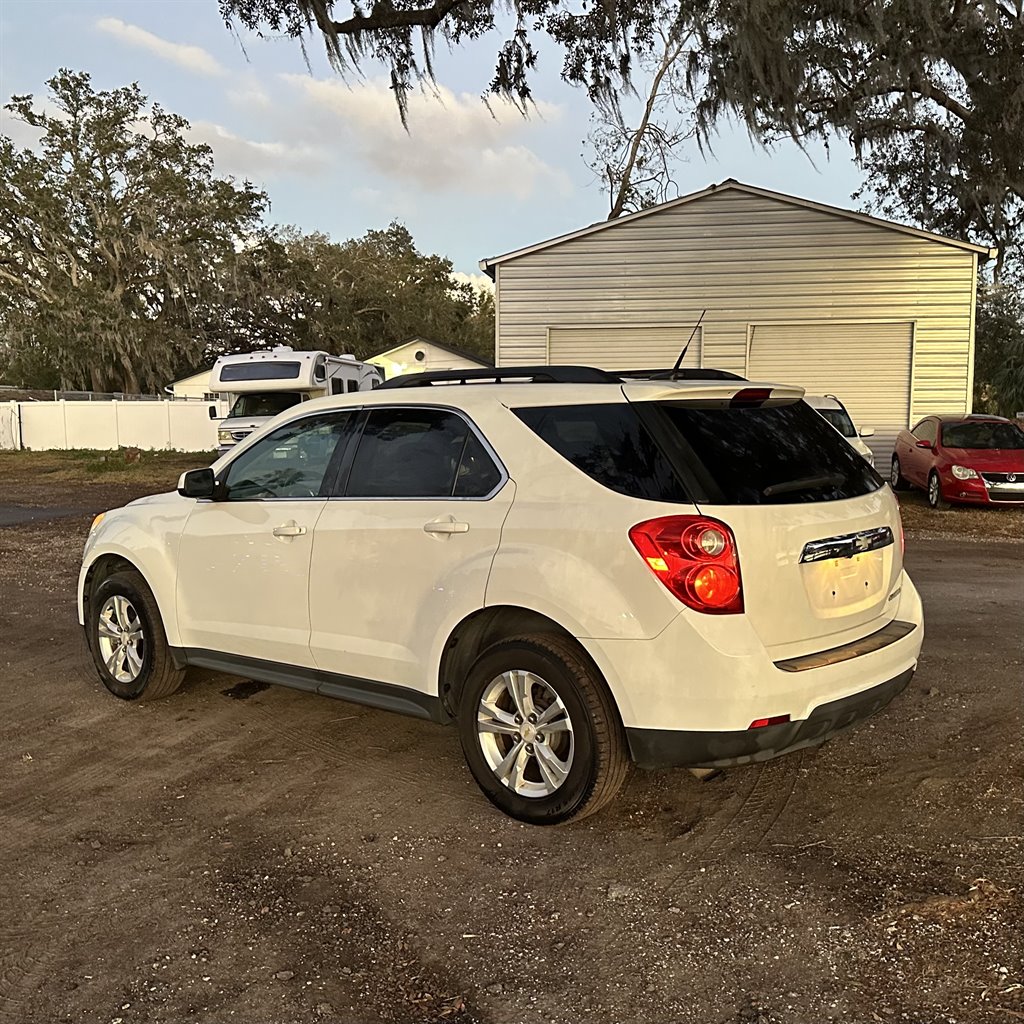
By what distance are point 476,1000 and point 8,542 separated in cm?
1098

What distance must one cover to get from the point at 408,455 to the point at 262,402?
49.3 ft

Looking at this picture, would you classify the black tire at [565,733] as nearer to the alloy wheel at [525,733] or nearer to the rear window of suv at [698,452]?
the alloy wheel at [525,733]

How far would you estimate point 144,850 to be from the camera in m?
3.57

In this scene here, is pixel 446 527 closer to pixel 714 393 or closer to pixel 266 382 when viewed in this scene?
pixel 714 393

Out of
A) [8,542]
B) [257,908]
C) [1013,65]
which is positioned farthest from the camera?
[1013,65]

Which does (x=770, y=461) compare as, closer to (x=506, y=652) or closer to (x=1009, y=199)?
(x=506, y=652)

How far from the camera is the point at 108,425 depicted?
29.2m

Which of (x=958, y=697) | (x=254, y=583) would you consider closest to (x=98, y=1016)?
(x=254, y=583)

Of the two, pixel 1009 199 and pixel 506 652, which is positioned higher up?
pixel 1009 199

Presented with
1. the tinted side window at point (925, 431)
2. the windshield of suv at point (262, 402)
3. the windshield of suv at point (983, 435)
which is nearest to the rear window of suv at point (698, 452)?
the windshield of suv at point (983, 435)

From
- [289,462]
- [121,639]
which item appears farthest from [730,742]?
[121,639]

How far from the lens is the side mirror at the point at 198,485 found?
4.82 m

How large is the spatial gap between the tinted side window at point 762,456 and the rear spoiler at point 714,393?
20 mm

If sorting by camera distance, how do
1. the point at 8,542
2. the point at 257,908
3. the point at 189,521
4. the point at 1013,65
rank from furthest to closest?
the point at 1013,65 → the point at 8,542 → the point at 189,521 → the point at 257,908
